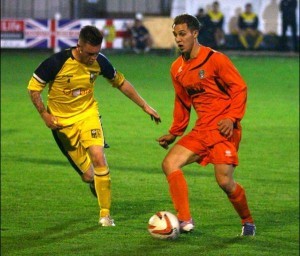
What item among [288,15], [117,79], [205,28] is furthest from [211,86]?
[288,15]

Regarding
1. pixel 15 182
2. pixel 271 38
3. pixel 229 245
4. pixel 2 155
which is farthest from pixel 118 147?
pixel 271 38

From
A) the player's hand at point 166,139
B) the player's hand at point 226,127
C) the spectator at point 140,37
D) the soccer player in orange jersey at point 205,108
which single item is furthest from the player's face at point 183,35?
the spectator at point 140,37

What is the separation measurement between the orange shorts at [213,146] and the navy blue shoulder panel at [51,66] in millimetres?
1652

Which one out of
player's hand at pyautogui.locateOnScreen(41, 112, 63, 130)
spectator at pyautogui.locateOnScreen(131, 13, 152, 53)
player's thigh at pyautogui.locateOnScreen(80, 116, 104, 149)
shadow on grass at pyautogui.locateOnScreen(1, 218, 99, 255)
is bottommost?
spectator at pyautogui.locateOnScreen(131, 13, 152, 53)

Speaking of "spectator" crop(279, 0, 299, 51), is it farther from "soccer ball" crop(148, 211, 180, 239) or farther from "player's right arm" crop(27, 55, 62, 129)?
"soccer ball" crop(148, 211, 180, 239)

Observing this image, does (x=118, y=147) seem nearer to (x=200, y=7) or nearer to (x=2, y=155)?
(x=2, y=155)

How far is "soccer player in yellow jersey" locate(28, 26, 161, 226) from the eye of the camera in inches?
410

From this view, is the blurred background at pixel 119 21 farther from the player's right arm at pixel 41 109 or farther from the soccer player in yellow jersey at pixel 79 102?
the player's right arm at pixel 41 109

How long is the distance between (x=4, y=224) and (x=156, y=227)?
235cm

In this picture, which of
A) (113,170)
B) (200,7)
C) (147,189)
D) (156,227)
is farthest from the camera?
(200,7)

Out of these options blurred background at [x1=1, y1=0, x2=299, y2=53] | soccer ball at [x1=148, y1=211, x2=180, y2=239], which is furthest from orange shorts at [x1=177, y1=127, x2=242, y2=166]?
blurred background at [x1=1, y1=0, x2=299, y2=53]

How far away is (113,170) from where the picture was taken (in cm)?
1499

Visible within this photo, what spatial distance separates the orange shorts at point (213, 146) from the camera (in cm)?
938

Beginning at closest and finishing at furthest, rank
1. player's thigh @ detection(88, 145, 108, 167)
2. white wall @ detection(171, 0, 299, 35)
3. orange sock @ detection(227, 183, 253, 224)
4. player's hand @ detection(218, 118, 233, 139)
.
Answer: player's hand @ detection(218, 118, 233, 139) → orange sock @ detection(227, 183, 253, 224) → player's thigh @ detection(88, 145, 108, 167) → white wall @ detection(171, 0, 299, 35)
